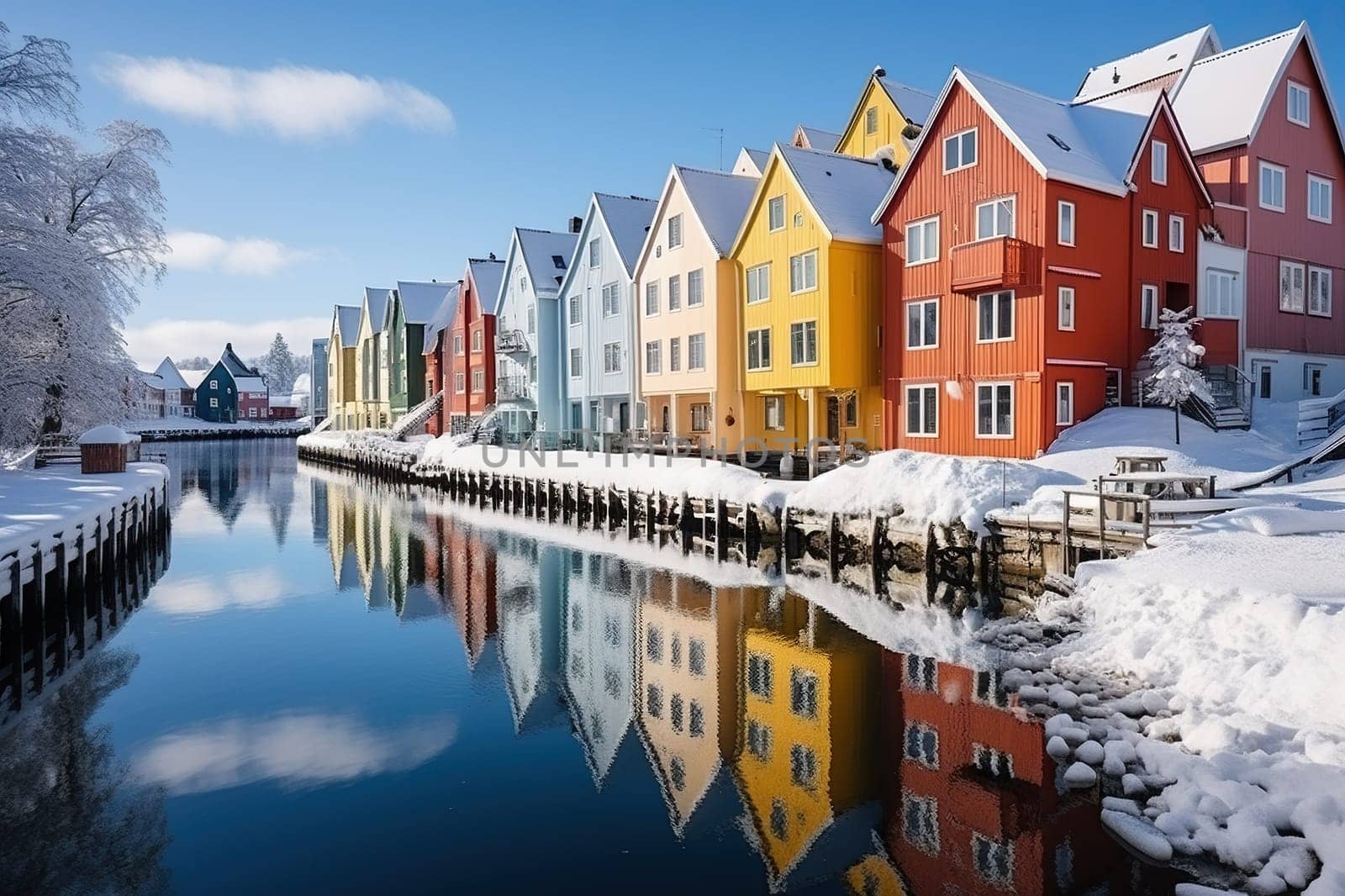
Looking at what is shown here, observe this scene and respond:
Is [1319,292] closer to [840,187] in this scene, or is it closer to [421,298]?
[840,187]

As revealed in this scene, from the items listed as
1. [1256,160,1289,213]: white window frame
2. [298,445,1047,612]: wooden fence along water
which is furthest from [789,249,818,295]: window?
[1256,160,1289,213]: white window frame

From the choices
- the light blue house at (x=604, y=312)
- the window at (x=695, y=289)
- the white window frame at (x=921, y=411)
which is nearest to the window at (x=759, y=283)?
the window at (x=695, y=289)

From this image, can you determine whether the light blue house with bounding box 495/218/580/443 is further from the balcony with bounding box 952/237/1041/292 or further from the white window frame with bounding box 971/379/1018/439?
the balcony with bounding box 952/237/1041/292

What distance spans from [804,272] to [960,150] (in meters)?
7.18

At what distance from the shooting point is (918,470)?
24125 mm

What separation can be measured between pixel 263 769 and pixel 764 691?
8023 millimetres

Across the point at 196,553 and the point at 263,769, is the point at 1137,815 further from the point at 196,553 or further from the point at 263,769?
the point at 196,553

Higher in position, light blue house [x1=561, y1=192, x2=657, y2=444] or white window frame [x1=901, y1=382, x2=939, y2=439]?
light blue house [x1=561, y1=192, x2=657, y2=444]

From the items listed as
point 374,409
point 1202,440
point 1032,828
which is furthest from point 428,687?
point 374,409

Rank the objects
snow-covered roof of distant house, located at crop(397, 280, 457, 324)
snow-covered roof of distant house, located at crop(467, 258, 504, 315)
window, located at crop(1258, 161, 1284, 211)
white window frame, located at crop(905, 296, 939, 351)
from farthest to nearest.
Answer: snow-covered roof of distant house, located at crop(397, 280, 457, 324), snow-covered roof of distant house, located at crop(467, 258, 504, 315), window, located at crop(1258, 161, 1284, 211), white window frame, located at crop(905, 296, 939, 351)

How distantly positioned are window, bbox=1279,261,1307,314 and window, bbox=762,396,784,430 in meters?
19.0

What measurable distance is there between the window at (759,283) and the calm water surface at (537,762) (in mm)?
17385

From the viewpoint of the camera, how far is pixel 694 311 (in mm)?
40188

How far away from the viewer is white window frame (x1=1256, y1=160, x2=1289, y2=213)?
106ft
